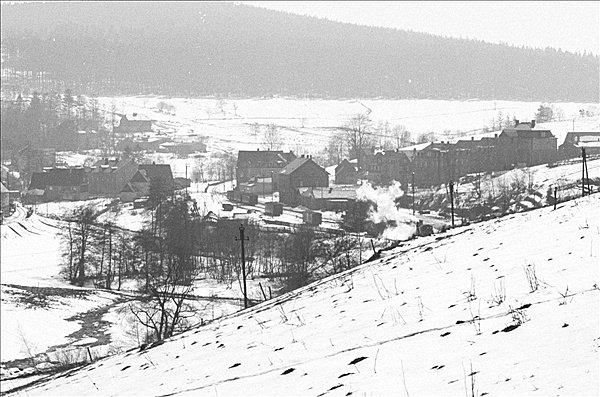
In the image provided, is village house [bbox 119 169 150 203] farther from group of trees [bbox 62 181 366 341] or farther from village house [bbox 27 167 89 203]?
group of trees [bbox 62 181 366 341]

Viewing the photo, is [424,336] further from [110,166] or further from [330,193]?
[110,166]

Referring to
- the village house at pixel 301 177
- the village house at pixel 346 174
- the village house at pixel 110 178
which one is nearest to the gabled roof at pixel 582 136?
the village house at pixel 301 177

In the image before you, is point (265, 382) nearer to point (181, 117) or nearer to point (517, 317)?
point (517, 317)

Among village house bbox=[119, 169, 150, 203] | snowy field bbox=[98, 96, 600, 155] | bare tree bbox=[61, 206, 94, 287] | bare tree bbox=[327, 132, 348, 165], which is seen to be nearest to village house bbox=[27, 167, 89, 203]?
village house bbox=[119, 169, 150, 203]

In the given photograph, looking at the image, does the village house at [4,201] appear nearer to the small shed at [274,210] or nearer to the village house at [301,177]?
the small shed at [274,210]

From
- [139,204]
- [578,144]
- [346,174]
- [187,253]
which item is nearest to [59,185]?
[139,204]

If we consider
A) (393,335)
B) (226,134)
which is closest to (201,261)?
(393,335)
